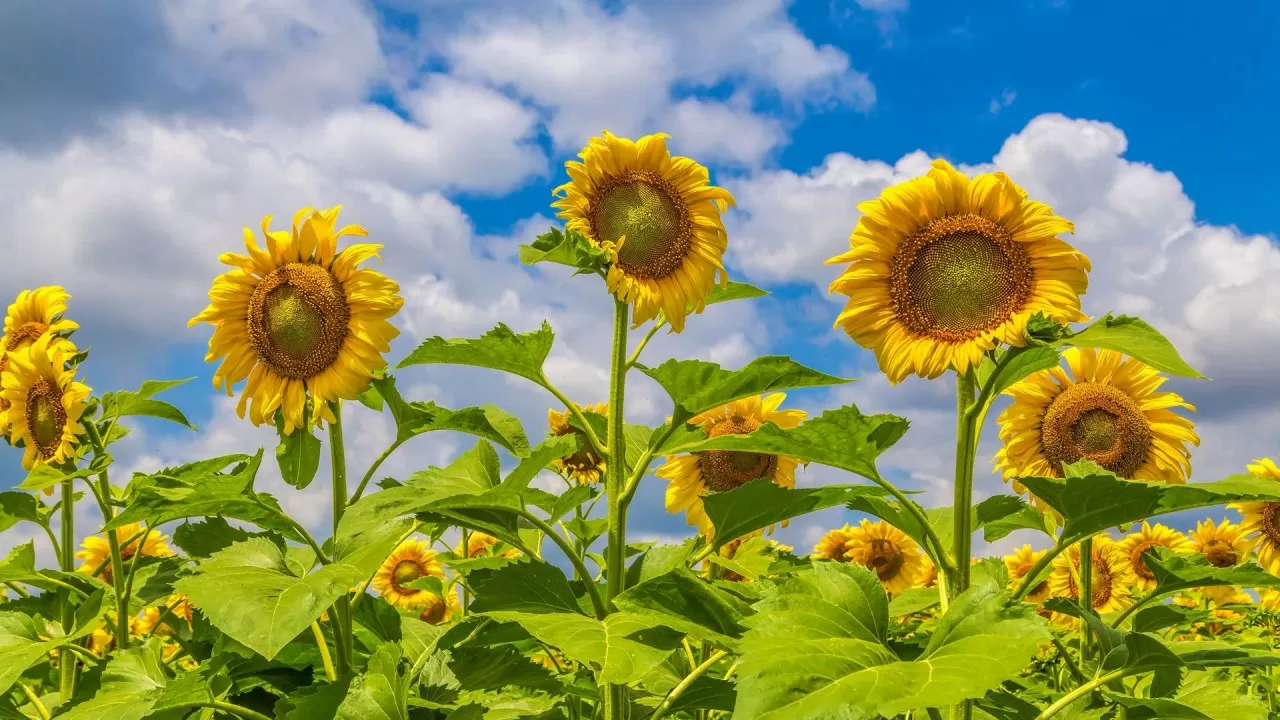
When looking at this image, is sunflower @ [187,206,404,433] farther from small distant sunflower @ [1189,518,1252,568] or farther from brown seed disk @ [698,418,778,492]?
small distant sunflower @ [1189,518,1252,568]

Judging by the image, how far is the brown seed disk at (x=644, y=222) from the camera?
133 inches

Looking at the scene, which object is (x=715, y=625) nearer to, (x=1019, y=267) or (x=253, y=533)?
(x=1019, y=267)

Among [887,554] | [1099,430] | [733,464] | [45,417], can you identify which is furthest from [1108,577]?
[45,417]

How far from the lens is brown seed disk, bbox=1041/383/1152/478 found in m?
4.04

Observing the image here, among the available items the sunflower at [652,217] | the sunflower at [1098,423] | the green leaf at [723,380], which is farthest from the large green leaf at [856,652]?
the sunflower at [1098,423]

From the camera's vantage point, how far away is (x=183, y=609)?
6.18m

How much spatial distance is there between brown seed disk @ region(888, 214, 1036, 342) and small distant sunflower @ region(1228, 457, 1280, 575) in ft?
10.4

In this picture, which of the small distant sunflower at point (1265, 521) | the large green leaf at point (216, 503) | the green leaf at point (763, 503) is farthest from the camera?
the small distant sunflower at point (1265, 521)

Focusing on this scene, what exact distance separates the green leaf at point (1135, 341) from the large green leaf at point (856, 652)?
591mm

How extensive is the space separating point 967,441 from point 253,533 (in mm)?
2223

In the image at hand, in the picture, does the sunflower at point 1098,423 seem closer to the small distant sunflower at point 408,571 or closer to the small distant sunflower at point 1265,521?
the small distant sunflower at point 1265,521

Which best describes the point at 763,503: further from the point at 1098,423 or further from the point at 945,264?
the point at 1098,423

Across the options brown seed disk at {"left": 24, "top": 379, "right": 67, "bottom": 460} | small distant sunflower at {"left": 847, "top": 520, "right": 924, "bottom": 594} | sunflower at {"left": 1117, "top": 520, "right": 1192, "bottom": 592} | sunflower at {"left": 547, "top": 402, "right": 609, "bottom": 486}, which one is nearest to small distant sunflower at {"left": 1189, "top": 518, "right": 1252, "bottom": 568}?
→ sunflower at {"left": 1117, "top": 520, "right": 1192, "bottom": 592}

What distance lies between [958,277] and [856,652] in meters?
1.14
